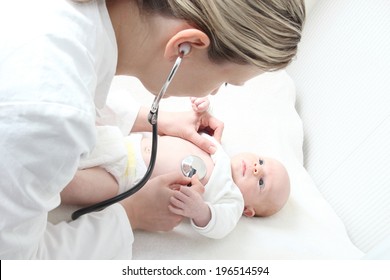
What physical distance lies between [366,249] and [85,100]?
3.64 ft

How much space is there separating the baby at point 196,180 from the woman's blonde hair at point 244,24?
0.51m

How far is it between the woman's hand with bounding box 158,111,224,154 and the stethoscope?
0.32ft

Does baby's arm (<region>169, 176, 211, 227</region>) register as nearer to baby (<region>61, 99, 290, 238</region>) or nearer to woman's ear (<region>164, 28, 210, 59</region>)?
baby (<region>61, 99, 290, 238</region>)

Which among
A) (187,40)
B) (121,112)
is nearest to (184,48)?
(187,40)

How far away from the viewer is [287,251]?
4.09ft

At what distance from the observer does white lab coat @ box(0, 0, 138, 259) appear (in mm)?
543

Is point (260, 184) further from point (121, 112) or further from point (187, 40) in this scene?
point (187, 40)

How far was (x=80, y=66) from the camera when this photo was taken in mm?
615

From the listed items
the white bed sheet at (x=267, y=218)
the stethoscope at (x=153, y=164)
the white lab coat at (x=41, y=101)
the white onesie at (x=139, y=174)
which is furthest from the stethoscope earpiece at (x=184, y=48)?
the white bed sheet at (x=267, y=218)

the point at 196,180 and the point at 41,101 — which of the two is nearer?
the point at 41,101

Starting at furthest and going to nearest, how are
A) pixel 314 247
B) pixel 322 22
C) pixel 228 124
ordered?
1. pixel 322 22
2. pixel 228 124
3. pixel 314 247

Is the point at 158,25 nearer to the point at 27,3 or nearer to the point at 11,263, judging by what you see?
the point at 27,3

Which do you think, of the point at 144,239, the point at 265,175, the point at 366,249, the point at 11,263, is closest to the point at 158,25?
the point at 11,263

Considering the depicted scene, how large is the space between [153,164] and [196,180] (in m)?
0.23
